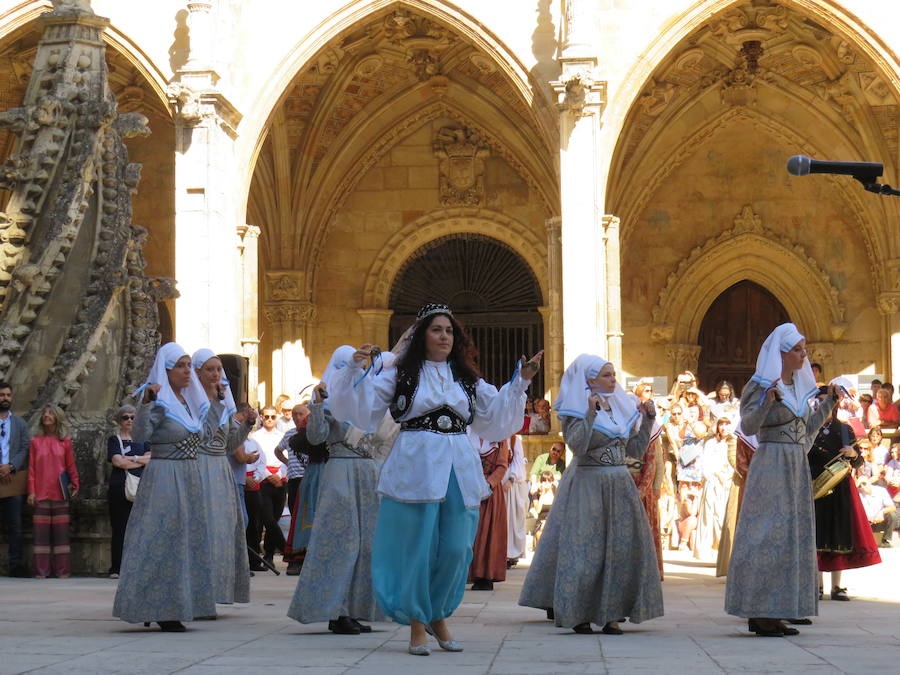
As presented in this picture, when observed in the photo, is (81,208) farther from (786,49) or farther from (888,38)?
(786,49)

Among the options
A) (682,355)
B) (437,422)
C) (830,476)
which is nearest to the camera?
(437,422)

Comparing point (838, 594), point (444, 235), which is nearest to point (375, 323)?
point (444, 235)

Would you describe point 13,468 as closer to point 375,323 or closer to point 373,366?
point 373,366

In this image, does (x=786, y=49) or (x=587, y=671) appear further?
(x=786, y=49)

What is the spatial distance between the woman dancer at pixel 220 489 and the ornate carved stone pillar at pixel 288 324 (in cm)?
1522

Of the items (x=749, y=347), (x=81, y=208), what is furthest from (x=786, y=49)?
(x=81, y=208)

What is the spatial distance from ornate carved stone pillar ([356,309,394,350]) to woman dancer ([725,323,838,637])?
16565 millimetres

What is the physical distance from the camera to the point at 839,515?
365 inches

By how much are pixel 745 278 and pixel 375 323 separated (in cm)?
598

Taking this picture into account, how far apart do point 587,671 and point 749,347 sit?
18743mm

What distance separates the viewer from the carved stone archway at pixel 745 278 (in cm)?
2284

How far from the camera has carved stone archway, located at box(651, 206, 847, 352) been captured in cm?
2284

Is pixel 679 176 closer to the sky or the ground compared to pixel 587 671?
closer to the sky

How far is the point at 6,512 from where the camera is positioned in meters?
11.1
